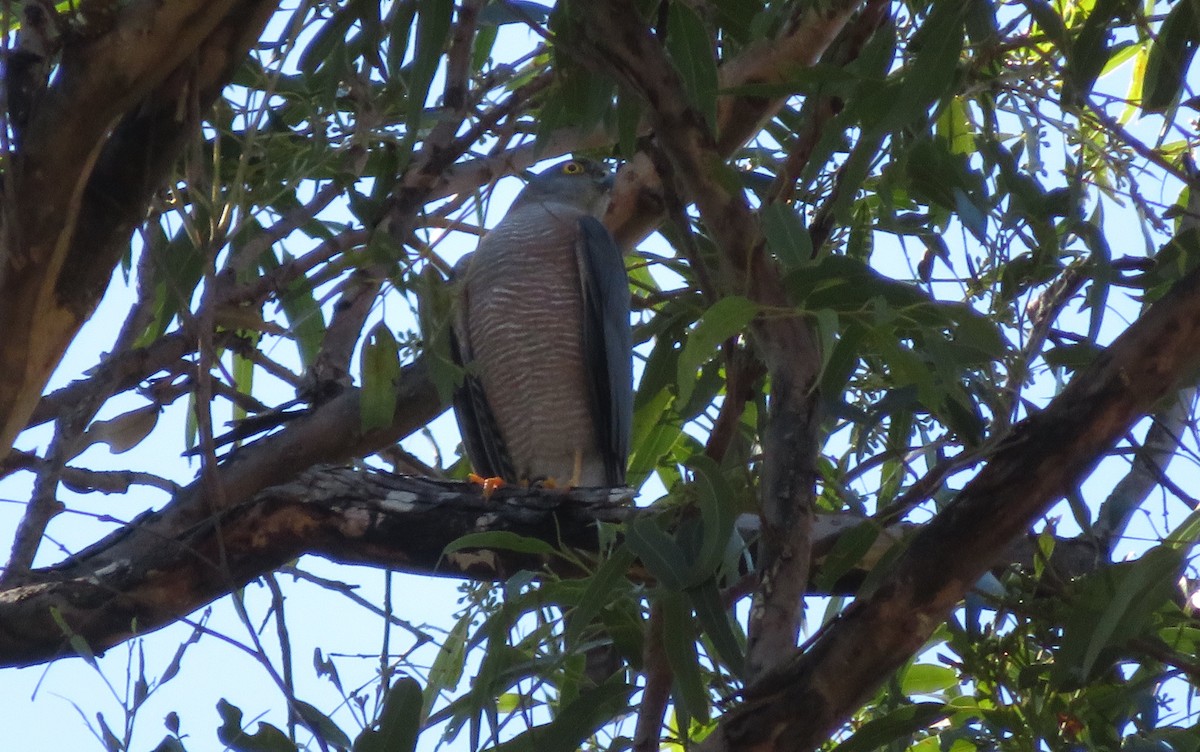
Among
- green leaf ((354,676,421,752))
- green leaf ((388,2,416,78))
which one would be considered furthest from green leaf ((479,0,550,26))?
green leaf ((354,676,421,752))

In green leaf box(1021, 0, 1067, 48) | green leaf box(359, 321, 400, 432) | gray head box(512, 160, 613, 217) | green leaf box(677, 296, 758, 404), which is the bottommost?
green leaf box(677, 296, 758, 404)

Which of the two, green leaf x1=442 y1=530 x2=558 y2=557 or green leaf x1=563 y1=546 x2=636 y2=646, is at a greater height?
green leaf x1=442 y1=530 x2=558 y2=557

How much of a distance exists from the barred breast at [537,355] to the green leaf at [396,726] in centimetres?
207

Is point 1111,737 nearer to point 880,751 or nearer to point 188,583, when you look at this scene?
point 880,751

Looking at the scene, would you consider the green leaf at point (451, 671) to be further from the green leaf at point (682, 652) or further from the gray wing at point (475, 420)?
the gray wing at point (475, 420)

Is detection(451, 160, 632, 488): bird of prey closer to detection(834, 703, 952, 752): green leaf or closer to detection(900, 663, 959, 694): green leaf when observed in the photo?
detection(900, 663, 959, 694): green leaf

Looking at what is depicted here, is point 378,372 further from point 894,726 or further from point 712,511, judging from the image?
point 894,726

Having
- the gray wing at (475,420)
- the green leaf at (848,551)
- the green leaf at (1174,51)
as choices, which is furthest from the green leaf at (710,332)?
the gray wing at (475,420)

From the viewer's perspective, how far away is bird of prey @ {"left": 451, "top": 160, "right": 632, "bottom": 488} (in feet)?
11.8

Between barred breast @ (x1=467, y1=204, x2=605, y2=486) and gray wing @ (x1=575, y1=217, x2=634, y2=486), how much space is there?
0.20 feet

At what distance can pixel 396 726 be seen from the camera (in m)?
1.53

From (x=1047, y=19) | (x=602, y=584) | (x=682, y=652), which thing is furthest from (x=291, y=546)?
(x=1047, y=19)

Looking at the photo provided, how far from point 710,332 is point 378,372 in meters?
0.68

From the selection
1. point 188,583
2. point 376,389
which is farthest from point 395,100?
point 188,583
